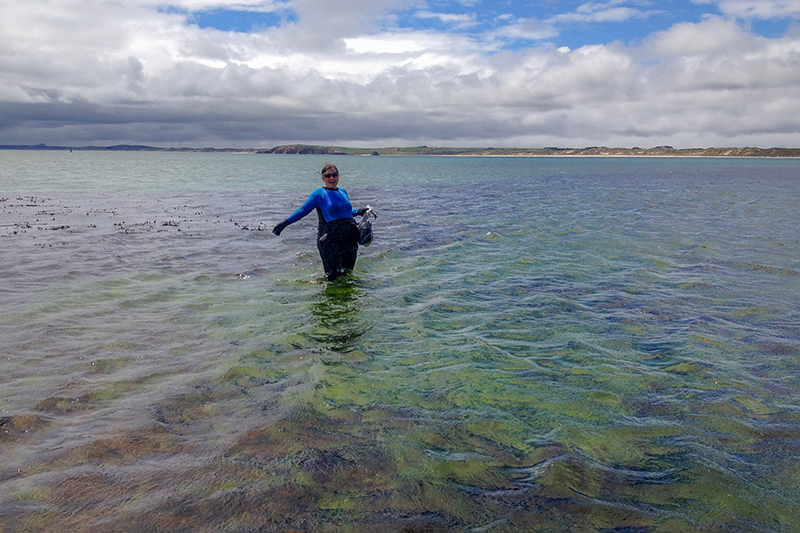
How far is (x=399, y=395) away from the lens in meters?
7.09

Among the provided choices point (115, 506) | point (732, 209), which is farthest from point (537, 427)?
point (732, 209)

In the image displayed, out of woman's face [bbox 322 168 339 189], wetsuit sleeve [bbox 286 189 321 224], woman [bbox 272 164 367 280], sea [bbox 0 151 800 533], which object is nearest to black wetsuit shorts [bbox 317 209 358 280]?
woman [bbox 272 164 367 280]

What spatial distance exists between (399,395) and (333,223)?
7.15 m

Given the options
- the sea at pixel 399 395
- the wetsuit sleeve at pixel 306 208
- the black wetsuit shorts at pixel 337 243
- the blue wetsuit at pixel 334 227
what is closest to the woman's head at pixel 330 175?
the blue wetsuit at pixel 334 227

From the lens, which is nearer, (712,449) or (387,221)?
(712,449)

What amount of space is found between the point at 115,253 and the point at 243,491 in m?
15.0

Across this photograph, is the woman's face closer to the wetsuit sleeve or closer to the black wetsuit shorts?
the wetsuit sleeve

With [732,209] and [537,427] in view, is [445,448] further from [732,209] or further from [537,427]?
[732,209]

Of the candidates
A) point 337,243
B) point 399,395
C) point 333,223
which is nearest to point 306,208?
point 333,223

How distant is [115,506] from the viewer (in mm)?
4598

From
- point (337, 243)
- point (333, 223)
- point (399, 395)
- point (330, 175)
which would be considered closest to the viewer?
point (399, 395)

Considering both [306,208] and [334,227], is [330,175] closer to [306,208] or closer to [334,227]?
[306,208]

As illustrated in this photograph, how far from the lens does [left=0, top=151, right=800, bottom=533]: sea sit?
4.73m

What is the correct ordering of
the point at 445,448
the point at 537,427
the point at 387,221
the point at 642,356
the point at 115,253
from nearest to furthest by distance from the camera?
the point at 445,448 → the point at 537,427 → the point at 642,356 → the point at 115,253 → the point at 387,221
